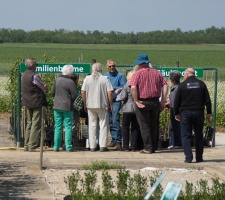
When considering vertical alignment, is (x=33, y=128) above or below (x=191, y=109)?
below

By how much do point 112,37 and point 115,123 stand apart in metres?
106

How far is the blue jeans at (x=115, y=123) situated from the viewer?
52.7ft

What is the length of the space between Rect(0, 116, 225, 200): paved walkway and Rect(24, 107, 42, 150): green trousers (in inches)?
A: 8.6

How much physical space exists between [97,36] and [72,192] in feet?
370

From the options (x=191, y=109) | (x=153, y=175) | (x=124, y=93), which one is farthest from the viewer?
(x=124, y=93)

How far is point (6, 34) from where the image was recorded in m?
113

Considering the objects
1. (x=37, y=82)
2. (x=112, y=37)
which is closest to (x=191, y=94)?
(x=37, y=82)

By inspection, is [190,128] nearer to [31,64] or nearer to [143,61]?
[143,61]

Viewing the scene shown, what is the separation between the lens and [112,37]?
122m

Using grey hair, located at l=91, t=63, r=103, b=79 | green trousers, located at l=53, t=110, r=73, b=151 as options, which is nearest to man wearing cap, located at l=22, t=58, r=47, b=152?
green trousers, located at l=53, t=110, r=73, b=151

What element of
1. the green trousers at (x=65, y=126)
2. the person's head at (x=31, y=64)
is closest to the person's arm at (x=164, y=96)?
the green trousers at (x=65, y=126)

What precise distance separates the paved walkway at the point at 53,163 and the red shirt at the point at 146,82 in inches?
41.1

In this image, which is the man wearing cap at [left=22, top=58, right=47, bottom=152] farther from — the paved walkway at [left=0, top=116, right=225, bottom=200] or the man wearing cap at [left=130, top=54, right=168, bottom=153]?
the man wearing cap at [left=130, top=54, right=168, bottom=153]

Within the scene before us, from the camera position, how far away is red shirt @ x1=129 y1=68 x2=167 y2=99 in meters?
15.1
